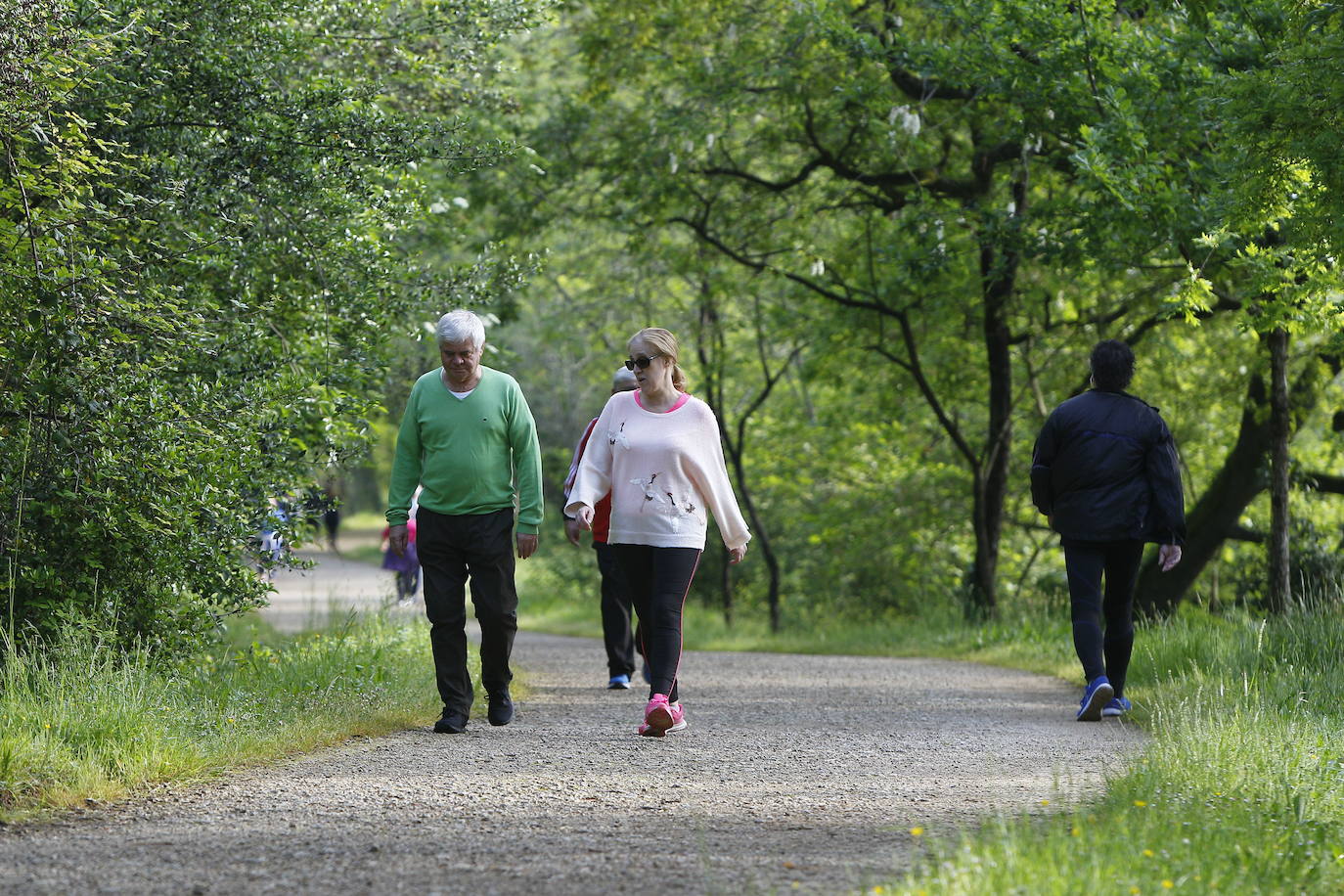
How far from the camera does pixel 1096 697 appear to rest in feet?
27.0

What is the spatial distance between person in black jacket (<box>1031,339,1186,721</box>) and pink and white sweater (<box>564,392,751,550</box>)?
1996 mm

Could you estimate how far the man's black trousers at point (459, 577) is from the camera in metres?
7.57

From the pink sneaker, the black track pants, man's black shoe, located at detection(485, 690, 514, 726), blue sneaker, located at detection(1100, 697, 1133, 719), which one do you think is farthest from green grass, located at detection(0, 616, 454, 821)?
blue sneaker, located at detection(1100, 697, 1133, 719)

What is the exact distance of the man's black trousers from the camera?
298 inches

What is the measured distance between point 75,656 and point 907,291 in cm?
1236

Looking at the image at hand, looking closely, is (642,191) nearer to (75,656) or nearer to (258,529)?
(258,529)

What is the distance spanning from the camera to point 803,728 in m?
8.04

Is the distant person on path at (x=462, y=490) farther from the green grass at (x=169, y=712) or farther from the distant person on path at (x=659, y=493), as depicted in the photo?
the green grass at (x=169, y=712)

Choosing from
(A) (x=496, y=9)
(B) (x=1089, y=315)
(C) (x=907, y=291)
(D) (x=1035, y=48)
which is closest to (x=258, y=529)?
(A) (x=496, y=9)

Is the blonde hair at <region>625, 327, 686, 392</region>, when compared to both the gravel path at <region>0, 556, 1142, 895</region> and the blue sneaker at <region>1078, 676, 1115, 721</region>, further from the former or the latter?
the blue sneaker at <region>1078, 676, 1115, 721</region>

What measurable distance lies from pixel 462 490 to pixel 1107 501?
3.48 meters

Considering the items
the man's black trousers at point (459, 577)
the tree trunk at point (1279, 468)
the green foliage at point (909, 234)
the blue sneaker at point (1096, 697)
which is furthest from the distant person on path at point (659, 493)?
the tree trunk at point (1279, 468)

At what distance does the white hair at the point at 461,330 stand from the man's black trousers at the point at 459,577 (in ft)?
2.80

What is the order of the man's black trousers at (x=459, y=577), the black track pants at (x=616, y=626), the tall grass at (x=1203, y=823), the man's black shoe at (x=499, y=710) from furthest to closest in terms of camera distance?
the black track pants at (x=616, y=626), the man's black shoe at (x=499, y=710), the man's black trousers at (x=459, y=577), the tall grass at (x=1203, y=823)
